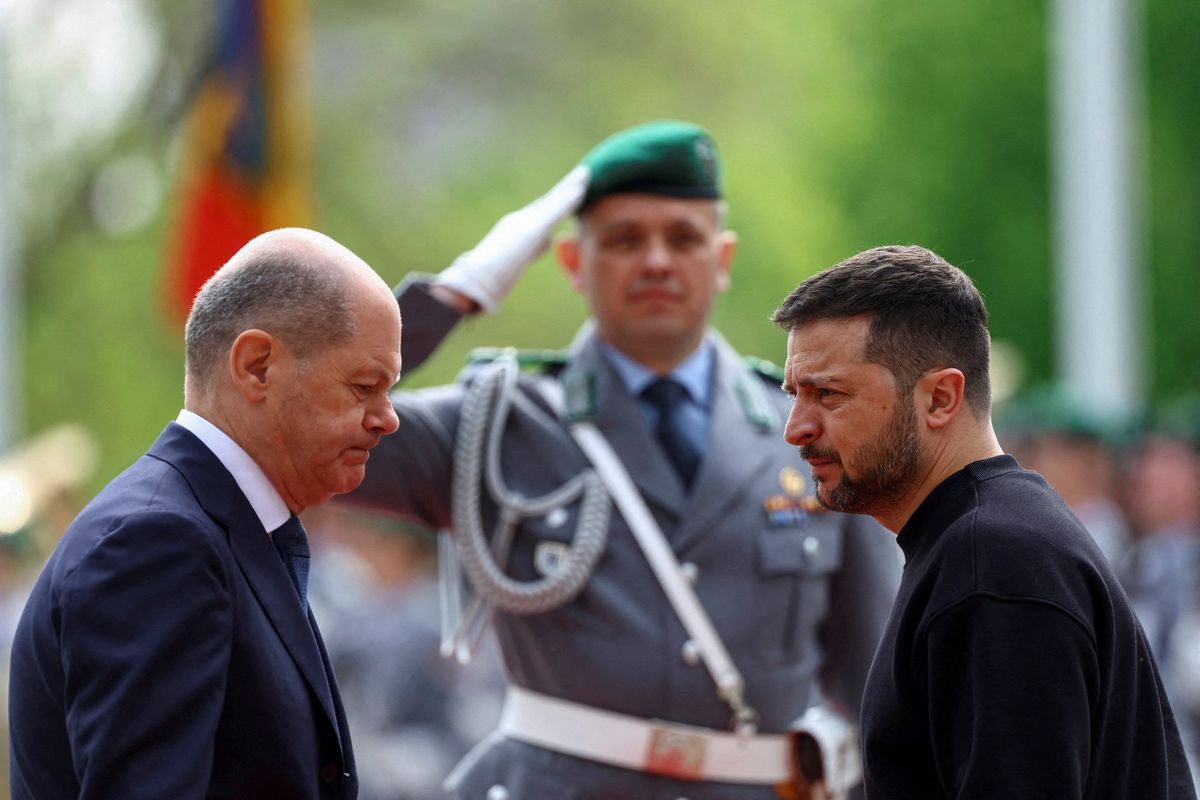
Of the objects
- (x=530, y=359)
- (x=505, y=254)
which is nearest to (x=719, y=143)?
(x=530, y=359)

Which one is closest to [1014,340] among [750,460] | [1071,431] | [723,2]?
[723,2]

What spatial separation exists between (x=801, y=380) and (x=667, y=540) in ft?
4.67

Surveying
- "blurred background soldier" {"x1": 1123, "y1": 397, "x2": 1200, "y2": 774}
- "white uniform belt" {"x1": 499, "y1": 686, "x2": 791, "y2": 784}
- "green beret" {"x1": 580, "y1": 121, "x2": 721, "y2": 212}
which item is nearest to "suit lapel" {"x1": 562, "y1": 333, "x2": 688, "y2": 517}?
"green beret" {"x1": 580, "y1": 121, "x2": 721, "y2": 212}

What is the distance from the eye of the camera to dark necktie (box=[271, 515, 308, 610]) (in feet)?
10.8

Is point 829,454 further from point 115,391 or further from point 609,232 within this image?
point 115,391

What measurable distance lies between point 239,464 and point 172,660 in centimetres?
43

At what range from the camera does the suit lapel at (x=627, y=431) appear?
15.5ft

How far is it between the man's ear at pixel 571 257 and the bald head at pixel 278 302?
1.77 metres

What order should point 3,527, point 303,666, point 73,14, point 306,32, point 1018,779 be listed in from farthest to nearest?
point 306,32, point 73,14, point 3,527, point 303,666, point 1018,779

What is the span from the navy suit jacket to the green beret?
1.90m

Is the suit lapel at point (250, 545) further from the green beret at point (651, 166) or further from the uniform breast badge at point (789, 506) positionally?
the green beret at point (651, 166)

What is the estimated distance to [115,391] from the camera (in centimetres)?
1883

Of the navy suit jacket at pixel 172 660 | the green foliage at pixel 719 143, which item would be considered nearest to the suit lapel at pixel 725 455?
the navy suit jacket at pixel 172 660

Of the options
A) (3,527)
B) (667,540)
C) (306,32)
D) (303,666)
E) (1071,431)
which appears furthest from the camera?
(306,32)
